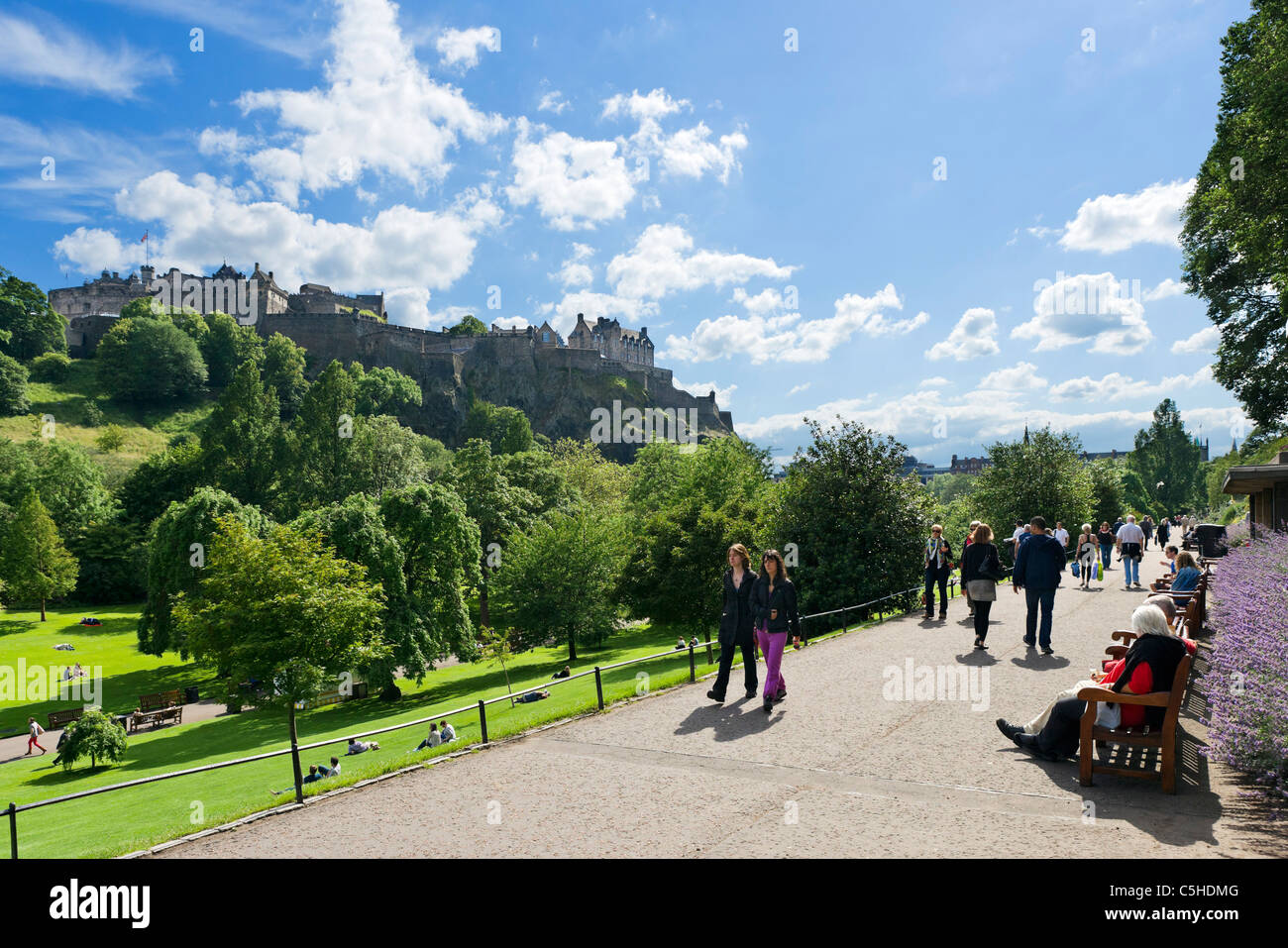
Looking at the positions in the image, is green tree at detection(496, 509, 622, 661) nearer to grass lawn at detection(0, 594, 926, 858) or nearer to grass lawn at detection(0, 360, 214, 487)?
grass lawn at detection(0, 594, 926, 858)

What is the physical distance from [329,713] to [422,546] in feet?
25.0

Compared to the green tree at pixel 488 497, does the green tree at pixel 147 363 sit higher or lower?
higher

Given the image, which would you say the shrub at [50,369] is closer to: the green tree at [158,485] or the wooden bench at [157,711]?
the green tree at [158,485]

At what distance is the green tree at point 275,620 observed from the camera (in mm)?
19469

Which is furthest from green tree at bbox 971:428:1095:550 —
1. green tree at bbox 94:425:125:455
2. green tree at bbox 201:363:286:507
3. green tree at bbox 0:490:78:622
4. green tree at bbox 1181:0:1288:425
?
green tree at bbox 94:425:125:455

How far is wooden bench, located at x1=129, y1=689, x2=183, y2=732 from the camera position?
94.7 ft

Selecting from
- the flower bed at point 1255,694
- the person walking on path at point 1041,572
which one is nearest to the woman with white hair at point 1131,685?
the flower bed at point 1255,694

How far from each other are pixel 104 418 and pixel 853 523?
108266 mm

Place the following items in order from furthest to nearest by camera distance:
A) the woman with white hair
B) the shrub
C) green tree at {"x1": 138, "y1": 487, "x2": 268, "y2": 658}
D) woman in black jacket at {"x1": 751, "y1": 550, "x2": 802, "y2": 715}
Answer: the shrub, green tree at {"x1": 138, "y1": 487, "x2": 268, "y2": 658}, woman in black jacket at {"x1": 751, "y1": 550, "x2": 802, "y2": 715}, the woman with white hair

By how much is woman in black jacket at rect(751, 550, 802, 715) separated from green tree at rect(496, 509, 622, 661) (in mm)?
23268

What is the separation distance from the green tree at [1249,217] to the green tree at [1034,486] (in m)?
7.38

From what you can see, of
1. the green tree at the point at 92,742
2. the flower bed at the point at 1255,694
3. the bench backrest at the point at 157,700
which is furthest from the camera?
the bench backrest at the point at 157,700

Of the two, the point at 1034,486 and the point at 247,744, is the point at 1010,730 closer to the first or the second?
the point at 247,744
